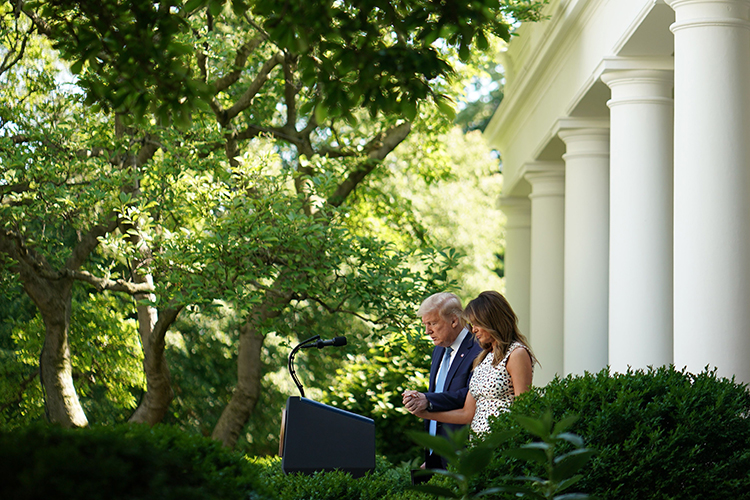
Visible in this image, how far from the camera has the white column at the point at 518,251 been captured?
1516 cm

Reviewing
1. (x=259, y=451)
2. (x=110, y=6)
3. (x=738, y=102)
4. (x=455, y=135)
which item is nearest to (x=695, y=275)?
(x=738, y=102)

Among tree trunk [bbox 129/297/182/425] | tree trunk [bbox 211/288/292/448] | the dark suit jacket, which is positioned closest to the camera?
the dark suit jacket

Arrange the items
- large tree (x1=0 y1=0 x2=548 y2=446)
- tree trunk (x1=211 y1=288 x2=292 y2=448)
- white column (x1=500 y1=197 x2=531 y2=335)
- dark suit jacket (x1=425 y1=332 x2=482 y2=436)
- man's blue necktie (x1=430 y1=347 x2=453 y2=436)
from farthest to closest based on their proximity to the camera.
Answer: white column (x1=500 y1=197 x2=531 y2=335)
tree trunk (x1=211 y1=288 x2=292 y2=448)
man's blue necktie (x1=430 y1=347 x2=453 y2=436)
dark suit jacket (x1=425 y1=332 x2=482 y2=436)
large tree (x1=0 y1=0 x2=548 y2=446)

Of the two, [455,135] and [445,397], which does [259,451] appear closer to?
[455,135]

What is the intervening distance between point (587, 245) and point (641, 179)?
1915 mm

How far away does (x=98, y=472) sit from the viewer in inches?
78.5

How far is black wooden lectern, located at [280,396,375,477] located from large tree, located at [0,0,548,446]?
1.73 metres

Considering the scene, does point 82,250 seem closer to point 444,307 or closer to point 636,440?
point 444,307

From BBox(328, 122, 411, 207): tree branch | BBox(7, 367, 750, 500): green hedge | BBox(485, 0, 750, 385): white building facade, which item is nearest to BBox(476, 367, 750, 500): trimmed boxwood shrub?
BBox(7, 367, 750, 500): green hedge

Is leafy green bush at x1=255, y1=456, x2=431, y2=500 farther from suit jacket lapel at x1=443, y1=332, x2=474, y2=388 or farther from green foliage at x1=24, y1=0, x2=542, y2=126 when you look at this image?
green foliage at x1=24, y1=0, x2=542, y2=126

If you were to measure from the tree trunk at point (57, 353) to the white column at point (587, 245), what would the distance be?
6.49 metres

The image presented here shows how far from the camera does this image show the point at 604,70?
7336 mm

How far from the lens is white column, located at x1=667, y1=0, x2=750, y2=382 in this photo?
533cm

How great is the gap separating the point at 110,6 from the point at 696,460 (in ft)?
12.3
